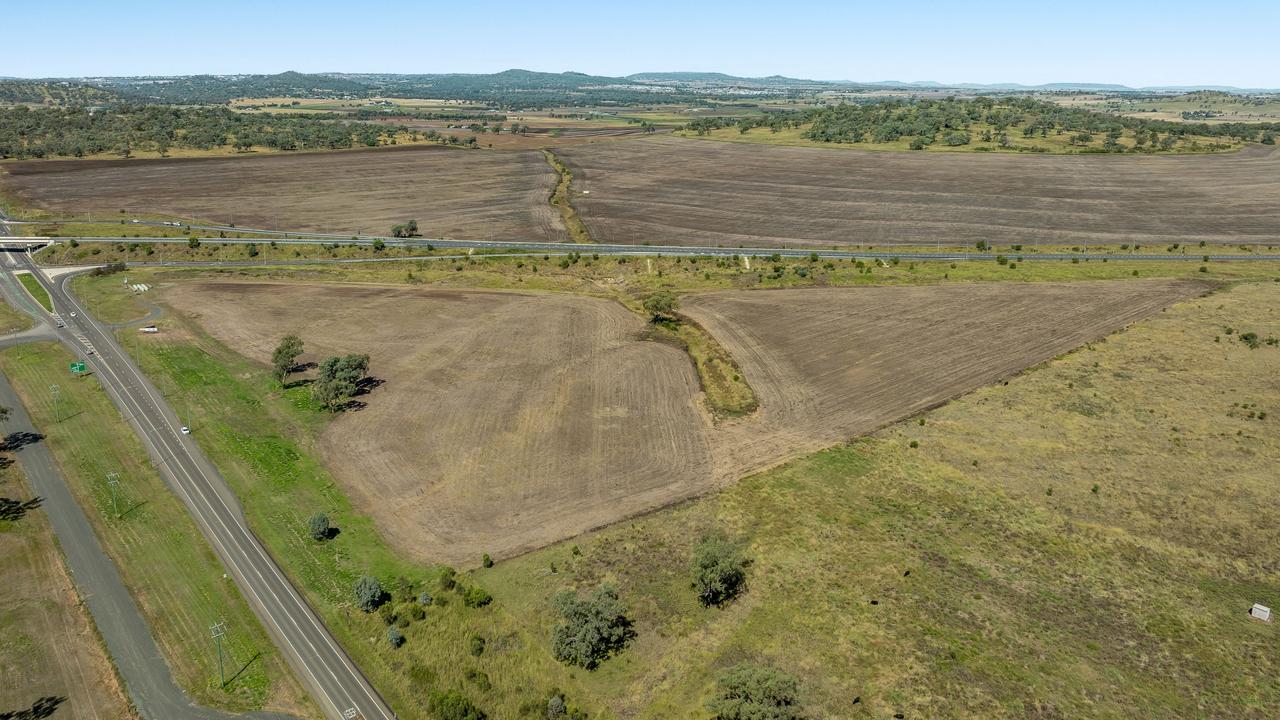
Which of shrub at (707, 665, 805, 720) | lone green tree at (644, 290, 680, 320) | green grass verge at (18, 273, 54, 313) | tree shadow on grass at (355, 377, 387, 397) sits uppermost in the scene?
lone green tree at (644, 290, 680, 320)

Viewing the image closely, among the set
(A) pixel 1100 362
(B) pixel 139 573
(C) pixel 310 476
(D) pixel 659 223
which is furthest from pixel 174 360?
(A) pixel 1100 362

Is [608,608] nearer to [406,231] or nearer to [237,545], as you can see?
[237,545]

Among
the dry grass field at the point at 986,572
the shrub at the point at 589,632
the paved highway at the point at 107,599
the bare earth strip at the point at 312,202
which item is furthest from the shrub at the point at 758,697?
the bare earth strip at the point at 312,202

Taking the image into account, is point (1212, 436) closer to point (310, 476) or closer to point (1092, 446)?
point (1092, 446)

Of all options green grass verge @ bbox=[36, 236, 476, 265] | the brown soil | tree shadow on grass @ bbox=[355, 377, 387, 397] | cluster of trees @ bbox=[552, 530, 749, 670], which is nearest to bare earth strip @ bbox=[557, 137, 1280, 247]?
green grass verge @ bbox=[36, 236, 476, 265]

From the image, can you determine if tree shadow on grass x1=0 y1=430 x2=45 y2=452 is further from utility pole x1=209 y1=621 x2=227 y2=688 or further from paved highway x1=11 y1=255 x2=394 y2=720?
utility pole x1=209 y1=621 x2=227 y2=688

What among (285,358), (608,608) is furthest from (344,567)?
(285,358)
